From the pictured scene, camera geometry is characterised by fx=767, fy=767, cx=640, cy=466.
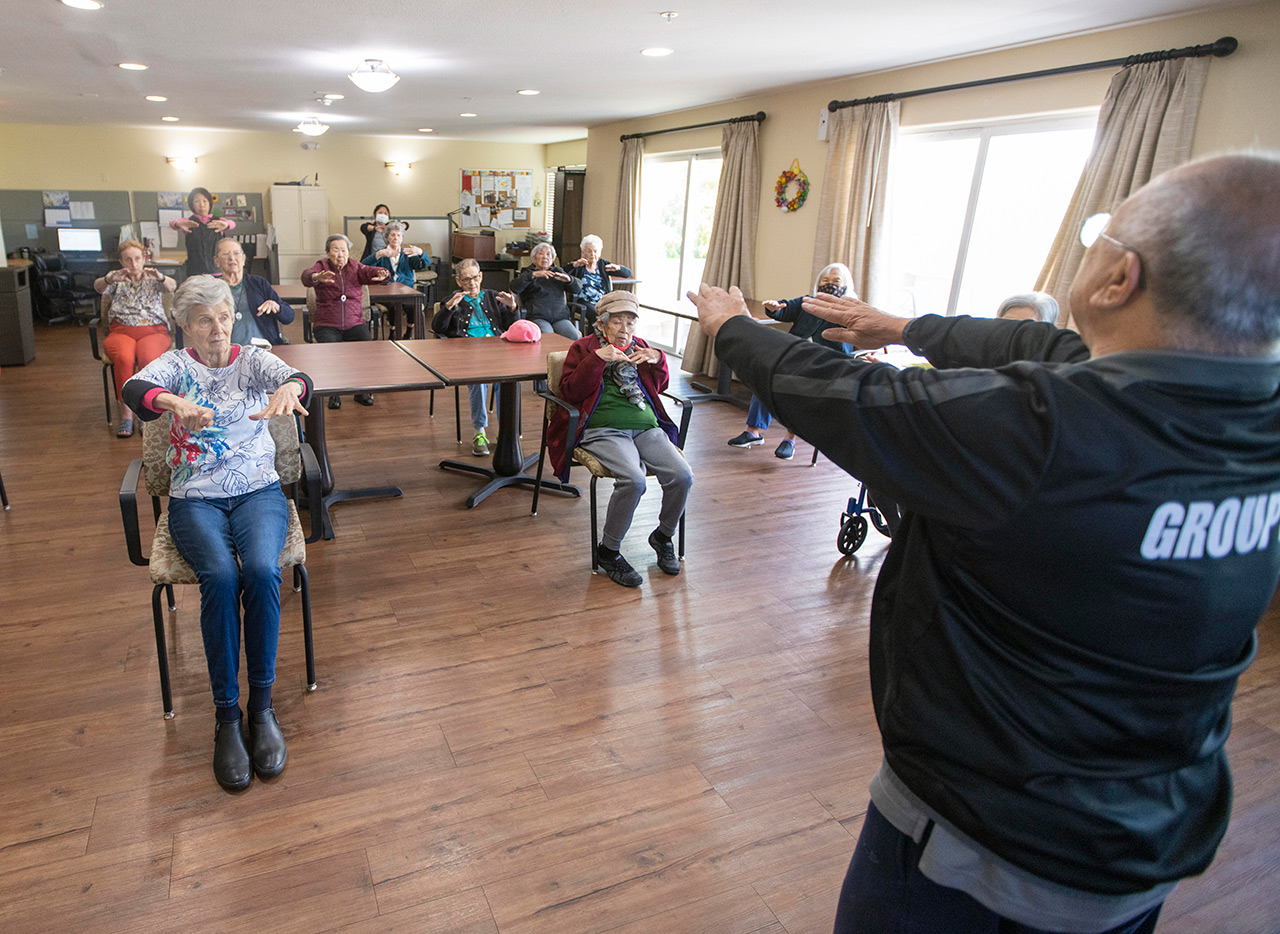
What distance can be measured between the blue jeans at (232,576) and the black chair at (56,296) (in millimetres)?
8767

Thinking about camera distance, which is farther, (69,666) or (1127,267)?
(69,666)

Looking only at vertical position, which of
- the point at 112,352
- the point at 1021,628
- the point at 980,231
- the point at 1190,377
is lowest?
the point at 112,352

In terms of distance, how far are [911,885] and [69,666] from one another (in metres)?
2.58

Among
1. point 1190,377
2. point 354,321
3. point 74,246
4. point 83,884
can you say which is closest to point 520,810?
point 83,884

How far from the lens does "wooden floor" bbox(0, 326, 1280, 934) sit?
5.55 feet

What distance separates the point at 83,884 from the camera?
166cm

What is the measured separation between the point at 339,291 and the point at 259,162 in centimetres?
816

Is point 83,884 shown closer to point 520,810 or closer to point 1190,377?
point 520,810

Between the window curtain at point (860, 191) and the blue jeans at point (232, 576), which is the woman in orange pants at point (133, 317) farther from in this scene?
the window curtain at point (860, 191)

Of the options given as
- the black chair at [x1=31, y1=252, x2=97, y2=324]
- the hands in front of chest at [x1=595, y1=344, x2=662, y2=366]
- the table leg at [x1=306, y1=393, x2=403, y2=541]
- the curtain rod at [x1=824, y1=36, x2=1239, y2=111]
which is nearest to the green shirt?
the hands in front of chest at [x1=595, y1=344, x2=662, y2=366]

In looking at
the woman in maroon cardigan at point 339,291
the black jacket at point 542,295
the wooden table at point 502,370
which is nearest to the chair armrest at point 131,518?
the wooden table at point 502,370

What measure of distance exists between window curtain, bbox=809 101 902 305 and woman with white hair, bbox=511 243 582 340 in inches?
79.0

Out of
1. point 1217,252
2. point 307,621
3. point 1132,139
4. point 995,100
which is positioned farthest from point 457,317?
point 1217,252

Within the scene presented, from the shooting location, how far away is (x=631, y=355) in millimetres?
3139
